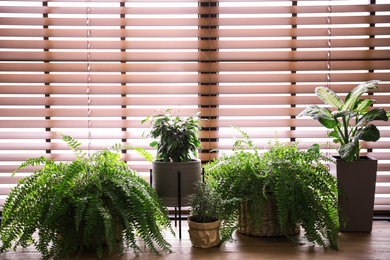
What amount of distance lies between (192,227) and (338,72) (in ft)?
5.51

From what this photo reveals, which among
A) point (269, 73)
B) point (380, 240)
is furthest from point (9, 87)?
point (380, 240)

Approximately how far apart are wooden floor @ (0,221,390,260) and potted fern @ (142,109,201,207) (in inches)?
12.3

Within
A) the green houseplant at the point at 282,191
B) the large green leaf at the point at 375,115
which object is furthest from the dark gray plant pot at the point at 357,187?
the large green leaf at the point at 375,115

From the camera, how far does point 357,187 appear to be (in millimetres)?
2254

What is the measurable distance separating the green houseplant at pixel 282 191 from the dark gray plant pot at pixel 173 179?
4.9 inches

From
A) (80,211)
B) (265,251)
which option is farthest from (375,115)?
(80,211)

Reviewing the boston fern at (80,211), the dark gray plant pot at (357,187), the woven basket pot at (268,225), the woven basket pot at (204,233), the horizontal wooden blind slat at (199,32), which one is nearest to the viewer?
the boston fern at (80,211)

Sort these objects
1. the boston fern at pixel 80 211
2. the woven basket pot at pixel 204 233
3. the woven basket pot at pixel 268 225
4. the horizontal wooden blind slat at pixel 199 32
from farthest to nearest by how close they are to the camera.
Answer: the horizontal wooden blind slat at pixel 199 32 → the woven basket pot at pixel 268 225 → the woven basket pot at pixel 204 233 → the boston fern at pixel 80 211

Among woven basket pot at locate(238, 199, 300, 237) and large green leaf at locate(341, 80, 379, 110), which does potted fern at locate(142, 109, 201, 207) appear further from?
large green leaf at locate(341, 80, 379, 110)

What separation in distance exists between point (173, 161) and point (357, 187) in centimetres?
121

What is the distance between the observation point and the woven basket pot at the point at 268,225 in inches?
84.1

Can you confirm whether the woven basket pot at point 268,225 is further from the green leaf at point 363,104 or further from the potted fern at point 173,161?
the green leaf at point 363,104

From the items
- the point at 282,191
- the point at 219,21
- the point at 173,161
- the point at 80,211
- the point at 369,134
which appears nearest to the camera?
the point at 80,211

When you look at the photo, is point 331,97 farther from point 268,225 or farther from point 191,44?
point 191,44
